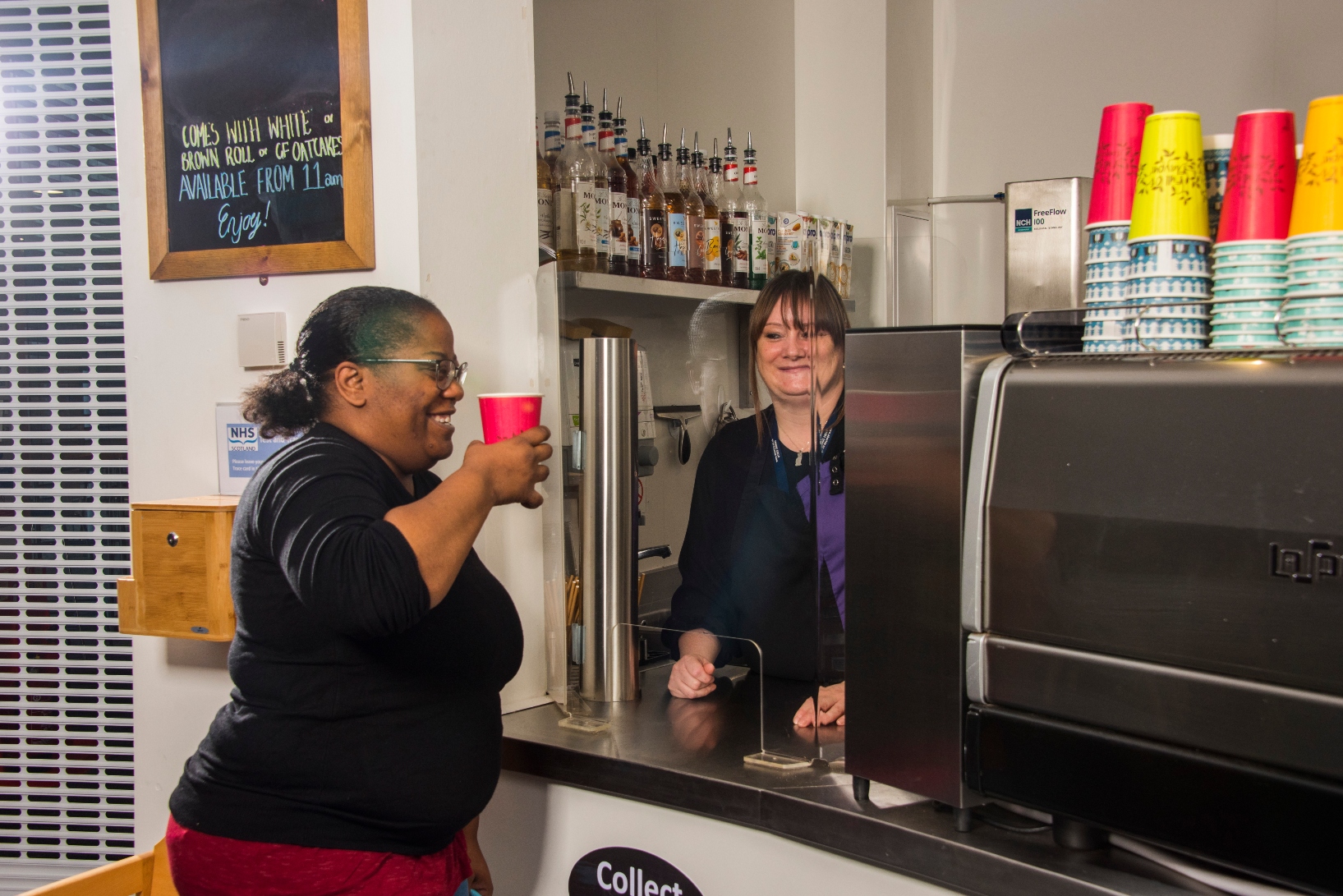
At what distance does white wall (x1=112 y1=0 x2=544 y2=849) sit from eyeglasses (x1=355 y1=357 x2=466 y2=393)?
265 millimetres

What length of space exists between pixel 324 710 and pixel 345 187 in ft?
2.74

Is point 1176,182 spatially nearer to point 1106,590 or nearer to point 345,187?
point 1106,590

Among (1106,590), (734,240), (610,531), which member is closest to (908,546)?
(1106,590)

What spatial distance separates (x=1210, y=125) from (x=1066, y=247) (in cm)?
258

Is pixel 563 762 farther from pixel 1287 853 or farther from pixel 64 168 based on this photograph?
pixel 64 168

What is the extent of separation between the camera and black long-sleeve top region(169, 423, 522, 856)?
1.27 m

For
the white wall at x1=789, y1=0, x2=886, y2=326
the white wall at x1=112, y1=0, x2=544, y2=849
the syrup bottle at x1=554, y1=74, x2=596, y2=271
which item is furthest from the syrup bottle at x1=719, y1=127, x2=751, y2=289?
the white wall at x1=112, y1=0, x2=544, y2=849

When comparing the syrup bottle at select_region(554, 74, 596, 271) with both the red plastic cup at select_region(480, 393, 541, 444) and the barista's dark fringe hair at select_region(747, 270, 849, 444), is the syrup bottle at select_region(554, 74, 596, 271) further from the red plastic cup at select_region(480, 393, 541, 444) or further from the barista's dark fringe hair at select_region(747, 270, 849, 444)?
the red plastic cup at select_region(480, 393, 541, 444)

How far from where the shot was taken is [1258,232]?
0.93 m

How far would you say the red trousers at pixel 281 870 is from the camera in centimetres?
132

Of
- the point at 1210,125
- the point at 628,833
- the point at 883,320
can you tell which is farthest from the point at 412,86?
the point at 1210,125

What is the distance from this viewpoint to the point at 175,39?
71.8 inches

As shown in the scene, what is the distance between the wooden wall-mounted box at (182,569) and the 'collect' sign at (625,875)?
0.69 m

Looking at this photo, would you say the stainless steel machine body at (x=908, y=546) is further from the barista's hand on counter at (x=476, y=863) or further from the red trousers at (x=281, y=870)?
the barista's hand on counter at (x=476, y=863)
